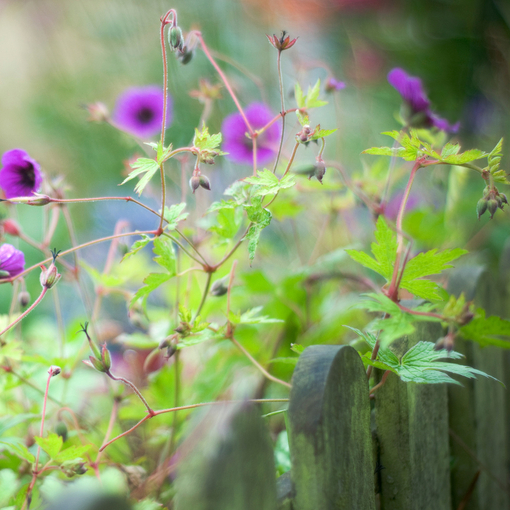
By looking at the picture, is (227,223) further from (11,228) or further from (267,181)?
(11,228)

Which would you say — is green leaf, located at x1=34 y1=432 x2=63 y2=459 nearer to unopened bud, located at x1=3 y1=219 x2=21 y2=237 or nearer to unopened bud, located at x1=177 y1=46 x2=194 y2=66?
unopened bud, located at x1=3 y1=219 x2=21 y2=237

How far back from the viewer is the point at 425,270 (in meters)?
0.35

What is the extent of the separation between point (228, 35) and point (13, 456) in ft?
4.77

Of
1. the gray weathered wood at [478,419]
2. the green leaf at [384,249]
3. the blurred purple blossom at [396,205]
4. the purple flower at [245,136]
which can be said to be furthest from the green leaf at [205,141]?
the blurred purple blossom at [396,205]

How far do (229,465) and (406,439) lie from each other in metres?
0.24

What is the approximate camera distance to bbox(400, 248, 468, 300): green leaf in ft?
1.14

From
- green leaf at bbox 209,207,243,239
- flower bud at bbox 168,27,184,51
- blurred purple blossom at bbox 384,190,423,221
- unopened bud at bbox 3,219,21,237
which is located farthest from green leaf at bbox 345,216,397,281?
blurred purple blossom at bbox 384,190,423,221

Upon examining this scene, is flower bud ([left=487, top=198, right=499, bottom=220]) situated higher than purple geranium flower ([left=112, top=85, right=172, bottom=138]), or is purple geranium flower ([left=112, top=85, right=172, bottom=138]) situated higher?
purple geranium flower ([left=112, top=85, right=172, bottom=138])

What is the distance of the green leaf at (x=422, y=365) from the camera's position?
0.33 m

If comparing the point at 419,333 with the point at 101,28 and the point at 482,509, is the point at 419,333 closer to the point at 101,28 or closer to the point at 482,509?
the point at 482,509

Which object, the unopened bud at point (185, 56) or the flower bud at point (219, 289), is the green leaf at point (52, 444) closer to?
the flower bud at point (219, 289)

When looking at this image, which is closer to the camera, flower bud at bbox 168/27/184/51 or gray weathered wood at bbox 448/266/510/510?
flower bud at bbox 168/27/184/51

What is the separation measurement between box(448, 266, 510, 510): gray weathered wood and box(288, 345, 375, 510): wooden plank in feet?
0.90

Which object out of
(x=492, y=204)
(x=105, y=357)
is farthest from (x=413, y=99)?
(x=105, y=357)
